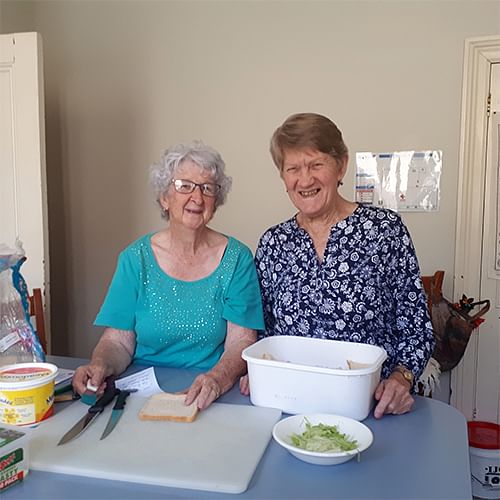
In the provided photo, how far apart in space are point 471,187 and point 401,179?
1.07ft

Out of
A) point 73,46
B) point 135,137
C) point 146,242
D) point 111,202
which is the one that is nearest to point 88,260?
point 111,202

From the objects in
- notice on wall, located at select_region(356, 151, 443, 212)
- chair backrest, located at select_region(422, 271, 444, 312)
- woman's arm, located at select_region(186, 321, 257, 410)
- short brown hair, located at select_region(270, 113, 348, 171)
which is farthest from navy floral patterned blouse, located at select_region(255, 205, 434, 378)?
notice on wall, located at select_region(356, 151, 443, 212)

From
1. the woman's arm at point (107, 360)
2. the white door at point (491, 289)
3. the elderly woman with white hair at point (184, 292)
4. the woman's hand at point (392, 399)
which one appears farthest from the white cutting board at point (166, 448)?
the white door at point (491, 289)

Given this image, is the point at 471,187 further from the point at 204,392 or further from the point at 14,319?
the point at 14,319

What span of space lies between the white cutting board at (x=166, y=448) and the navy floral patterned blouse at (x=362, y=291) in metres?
0.37

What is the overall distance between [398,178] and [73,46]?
198 cm

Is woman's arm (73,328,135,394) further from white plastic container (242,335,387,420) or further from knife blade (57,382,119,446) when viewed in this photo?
white plastic container (242,335,387,420)

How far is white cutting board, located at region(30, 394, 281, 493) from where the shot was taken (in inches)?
33.0

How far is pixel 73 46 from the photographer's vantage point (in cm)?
298

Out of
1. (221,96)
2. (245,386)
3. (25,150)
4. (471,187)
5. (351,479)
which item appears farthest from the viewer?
(221,96)

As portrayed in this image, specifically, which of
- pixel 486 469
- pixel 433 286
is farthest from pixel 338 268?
pixel 486 469

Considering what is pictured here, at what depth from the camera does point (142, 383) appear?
1.23 metres

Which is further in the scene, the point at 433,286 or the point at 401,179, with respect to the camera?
the point at 401,179

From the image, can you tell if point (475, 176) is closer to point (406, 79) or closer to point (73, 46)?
point (406, 79)
